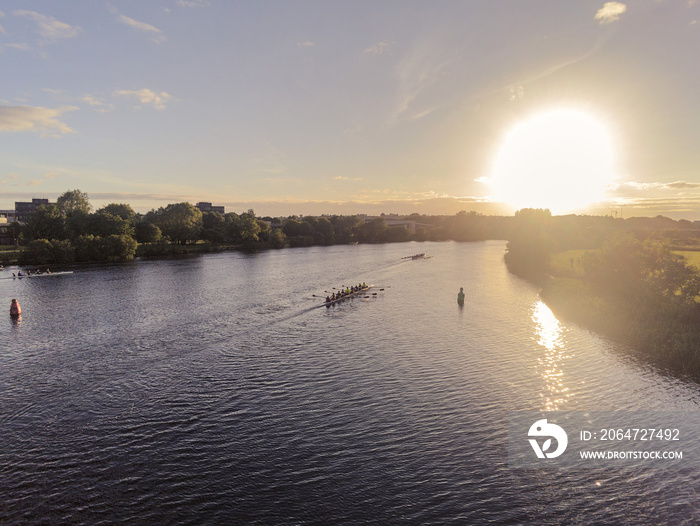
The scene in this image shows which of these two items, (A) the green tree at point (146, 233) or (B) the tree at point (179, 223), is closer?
(A) the green tree at point (146, 233)

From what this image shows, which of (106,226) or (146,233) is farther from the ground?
(106,226)

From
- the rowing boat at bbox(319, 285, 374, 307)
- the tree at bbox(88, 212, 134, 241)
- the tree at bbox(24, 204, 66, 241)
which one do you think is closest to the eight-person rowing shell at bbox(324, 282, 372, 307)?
the rowing boat at bbox(319, 285, 374, 307)

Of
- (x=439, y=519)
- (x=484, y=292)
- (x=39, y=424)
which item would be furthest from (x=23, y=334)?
(x=484, y=292)

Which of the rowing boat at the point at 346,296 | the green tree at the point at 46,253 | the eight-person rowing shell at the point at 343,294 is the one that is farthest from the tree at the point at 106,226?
the rowing boat at the point at 346,296

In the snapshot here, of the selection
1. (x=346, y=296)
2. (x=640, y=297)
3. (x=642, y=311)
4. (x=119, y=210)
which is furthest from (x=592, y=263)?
(x=119, y=210)

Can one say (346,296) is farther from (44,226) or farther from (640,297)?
(44,226)

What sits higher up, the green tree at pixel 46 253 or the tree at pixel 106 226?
the tree at pixel 106 226

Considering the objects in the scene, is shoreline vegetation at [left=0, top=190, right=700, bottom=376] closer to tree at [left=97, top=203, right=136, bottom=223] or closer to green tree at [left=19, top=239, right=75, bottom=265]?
green tree at [left=19, top=239, right=75, bottom=265]

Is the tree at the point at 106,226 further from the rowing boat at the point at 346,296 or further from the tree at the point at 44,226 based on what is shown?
the rowing boat at the point at 346,296
